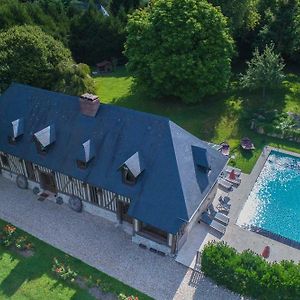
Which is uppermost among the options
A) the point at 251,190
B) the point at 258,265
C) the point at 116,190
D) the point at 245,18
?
the point at 245,18

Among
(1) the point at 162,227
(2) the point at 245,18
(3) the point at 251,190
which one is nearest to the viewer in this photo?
(1) the point at 162,227

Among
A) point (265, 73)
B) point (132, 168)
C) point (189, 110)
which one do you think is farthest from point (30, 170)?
point (265, 73)

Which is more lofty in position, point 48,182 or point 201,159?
point 201,159

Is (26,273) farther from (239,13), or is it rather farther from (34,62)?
(239,13)

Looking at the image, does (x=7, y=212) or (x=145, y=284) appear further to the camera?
(x=7, y=212)

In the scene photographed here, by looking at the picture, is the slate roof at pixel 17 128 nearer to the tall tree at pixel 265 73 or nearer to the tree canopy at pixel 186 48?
the tree canopy at pixel 186 48

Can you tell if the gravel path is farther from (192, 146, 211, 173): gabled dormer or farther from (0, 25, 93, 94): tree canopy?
(0, 25, 93, 94): tree canopy

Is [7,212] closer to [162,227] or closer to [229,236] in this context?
[162,227]

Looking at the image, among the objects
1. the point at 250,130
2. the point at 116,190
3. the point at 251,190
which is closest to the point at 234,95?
the point at 250,130
